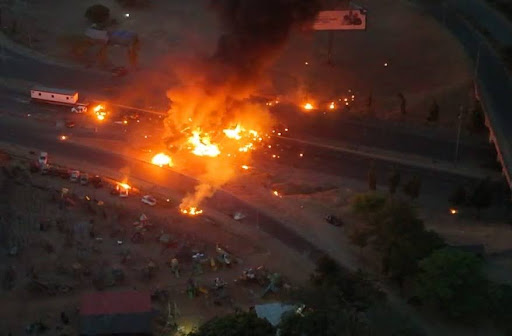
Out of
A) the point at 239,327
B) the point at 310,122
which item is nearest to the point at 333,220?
the point at 310,122

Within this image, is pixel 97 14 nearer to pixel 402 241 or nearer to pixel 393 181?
pixel 393 181

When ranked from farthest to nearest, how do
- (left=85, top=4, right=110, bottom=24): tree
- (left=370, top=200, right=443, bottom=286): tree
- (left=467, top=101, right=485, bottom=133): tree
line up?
1. (left=85, top=4, right=110, bottom=24): tree
2. (left=467, top=101, right=485, bottom=133): tree
3. (left=370, top=200, right=443, bottom=286): tree

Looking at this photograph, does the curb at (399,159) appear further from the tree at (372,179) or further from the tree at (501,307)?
the tree at (501,307)

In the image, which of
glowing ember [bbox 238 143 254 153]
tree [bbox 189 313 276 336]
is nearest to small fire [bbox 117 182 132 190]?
glowing ember [bbox 238 143 254 153]

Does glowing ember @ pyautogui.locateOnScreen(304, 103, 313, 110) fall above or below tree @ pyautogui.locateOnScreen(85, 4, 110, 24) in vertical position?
below

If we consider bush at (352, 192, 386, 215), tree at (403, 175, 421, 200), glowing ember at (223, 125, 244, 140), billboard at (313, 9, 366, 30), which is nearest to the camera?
bush at (352, 192, 386, 215)

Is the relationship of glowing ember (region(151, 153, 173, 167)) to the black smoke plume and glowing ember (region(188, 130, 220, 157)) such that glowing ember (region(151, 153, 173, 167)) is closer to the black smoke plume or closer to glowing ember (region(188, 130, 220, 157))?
glowing ember (region(188, 130, 220, 157))

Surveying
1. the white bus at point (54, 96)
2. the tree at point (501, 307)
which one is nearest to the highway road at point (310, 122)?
the white bus at point (54, 96)
